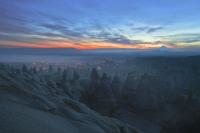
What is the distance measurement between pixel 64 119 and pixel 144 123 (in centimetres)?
3901

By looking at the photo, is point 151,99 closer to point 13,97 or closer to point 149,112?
point 149,112

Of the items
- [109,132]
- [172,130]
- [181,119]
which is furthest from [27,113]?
[181,119]

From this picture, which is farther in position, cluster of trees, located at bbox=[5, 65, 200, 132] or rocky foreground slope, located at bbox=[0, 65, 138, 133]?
cluster of trees, located at bbox=[5, 65, 200, 132]

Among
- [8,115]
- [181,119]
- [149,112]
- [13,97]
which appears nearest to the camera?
[8,115]

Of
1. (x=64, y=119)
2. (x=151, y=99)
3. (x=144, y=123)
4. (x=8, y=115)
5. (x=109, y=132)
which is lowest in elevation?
(x=144, y=123)

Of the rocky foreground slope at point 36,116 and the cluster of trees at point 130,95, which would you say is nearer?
the rocky foreground slope at point 36,116

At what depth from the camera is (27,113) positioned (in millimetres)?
8445

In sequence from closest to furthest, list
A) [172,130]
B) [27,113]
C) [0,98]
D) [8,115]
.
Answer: [8,115] → [27,113] → [0,98] → [172,130]

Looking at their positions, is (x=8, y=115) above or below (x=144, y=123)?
above

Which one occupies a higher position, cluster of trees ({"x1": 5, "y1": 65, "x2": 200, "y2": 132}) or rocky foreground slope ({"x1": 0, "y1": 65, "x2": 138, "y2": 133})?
rocky foreground slope ({"x1": 0, "y1": 65, "x2": 138, "y2": 133})

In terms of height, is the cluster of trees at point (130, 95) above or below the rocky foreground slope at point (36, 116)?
below

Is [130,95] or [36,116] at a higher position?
[36,116]

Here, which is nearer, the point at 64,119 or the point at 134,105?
the point at 64,119

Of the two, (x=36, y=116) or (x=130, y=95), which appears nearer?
(x=36, y=116)
